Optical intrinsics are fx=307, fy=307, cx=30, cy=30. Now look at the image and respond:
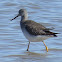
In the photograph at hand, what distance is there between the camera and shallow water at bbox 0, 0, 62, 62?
843 centimetres

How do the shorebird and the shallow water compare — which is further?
the shorebird

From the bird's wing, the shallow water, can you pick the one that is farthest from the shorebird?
the shallow water

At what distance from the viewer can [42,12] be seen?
523 inches

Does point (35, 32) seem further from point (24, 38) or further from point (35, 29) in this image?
point (24, 38)

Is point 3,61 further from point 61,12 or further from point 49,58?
point 61,12

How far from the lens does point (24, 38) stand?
10070 millimetres

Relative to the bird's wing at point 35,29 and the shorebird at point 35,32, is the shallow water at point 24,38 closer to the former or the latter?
the shorebird at point 35,32

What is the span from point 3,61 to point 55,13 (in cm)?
556

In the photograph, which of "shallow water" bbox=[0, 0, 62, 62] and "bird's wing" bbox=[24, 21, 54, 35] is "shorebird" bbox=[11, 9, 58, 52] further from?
"shallow water" bbox=[0, 0, 62, 62]

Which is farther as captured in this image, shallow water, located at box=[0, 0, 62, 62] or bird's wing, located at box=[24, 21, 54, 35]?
bird's wing, located at box=[24, 21, 54, 35]

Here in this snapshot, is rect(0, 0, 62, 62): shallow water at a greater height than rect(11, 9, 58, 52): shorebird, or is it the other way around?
rect(11, 9, 58, 52): shorebird

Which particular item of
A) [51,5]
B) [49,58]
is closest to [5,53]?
[49,58]

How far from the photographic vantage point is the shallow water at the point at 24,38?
27.7 ft

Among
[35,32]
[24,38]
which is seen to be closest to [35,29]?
[35,32]
